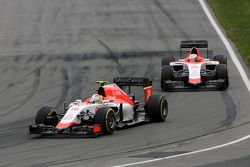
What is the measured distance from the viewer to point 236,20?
A: 41.4 m

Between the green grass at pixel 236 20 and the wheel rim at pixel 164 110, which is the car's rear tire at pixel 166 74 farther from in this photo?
the wheel rim at pixel 164 110

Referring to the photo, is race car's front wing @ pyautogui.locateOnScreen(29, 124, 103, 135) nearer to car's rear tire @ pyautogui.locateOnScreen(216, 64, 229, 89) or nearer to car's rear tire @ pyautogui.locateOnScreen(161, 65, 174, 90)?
car's rear tire @ pyautogui.locateOnScreen(161, 65, 174, 90)

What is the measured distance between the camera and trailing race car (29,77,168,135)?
1903cm

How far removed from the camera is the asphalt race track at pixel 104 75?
16469mm

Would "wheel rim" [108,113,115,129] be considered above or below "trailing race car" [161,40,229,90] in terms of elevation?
below

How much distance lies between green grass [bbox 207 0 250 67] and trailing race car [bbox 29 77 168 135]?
1097 cm

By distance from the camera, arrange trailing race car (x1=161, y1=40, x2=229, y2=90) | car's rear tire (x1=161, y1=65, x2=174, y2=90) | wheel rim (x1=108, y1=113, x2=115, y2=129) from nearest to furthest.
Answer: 1. wheel rim (x1=108, y1=113, x2=115, y2=129)
2. trailing race car (x1=161, y1=40, x2=229, y2=90)
3. car's rear tire (x1=161, y1=65, x2=174, y2=90)

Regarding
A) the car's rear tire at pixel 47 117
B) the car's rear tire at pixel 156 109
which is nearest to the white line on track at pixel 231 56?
the car's rear tire at pixel 156 109

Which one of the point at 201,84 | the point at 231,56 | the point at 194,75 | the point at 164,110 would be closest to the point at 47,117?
the point at 164,110

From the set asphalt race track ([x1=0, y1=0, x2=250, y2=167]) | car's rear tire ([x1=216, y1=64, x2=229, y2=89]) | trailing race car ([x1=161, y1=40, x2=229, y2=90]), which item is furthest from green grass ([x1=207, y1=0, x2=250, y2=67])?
car's rear tire ([x1=216, y1=64, x2=229, y2=89])

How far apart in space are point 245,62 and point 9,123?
13.1 metres

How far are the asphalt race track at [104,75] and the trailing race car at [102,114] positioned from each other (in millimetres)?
317

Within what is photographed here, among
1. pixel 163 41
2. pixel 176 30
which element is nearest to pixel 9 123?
pixel 163 41

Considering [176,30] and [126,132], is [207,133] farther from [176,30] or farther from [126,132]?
[176,30]
